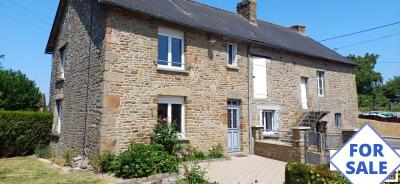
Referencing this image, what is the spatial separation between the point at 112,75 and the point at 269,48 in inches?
327

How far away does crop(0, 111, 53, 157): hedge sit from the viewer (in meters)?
13.3

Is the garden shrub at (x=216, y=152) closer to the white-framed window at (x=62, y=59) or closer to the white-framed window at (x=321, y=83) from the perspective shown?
the white-framed window at (x=62, y=59)

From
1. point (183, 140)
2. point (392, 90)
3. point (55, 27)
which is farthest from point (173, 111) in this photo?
point (392, 90)

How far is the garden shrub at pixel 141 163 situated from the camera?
28.9 feet

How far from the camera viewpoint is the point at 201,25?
12680mm

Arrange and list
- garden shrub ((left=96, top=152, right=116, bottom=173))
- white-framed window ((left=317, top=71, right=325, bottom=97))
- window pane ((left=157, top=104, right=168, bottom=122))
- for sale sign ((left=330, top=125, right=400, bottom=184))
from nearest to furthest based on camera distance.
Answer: for sale sign ((left=330, top=125, right=400, bottom=184)) < garden shrub ((left=96, top=152, right=116, bottom=173)) < window pane ((left=157, top=104, right=168, bottom=122)) < white-framed window ((left=317, top=71, right=325, bottom=97))

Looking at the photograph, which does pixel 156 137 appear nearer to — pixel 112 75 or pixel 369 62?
pixel 112 75

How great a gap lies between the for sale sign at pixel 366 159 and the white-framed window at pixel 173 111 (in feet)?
27.4

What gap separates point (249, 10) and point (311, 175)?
1402 centimetres

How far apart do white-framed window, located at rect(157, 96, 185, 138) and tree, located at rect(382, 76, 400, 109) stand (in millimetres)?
51858

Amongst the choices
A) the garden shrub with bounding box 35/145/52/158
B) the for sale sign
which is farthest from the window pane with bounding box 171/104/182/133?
the for sale sign

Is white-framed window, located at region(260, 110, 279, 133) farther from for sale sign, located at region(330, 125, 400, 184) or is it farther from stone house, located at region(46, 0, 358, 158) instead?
for sale sign, located at region(330, 125, 400, 184)

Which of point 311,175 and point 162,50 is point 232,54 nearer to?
point 162,50

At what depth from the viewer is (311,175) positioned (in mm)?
6438
